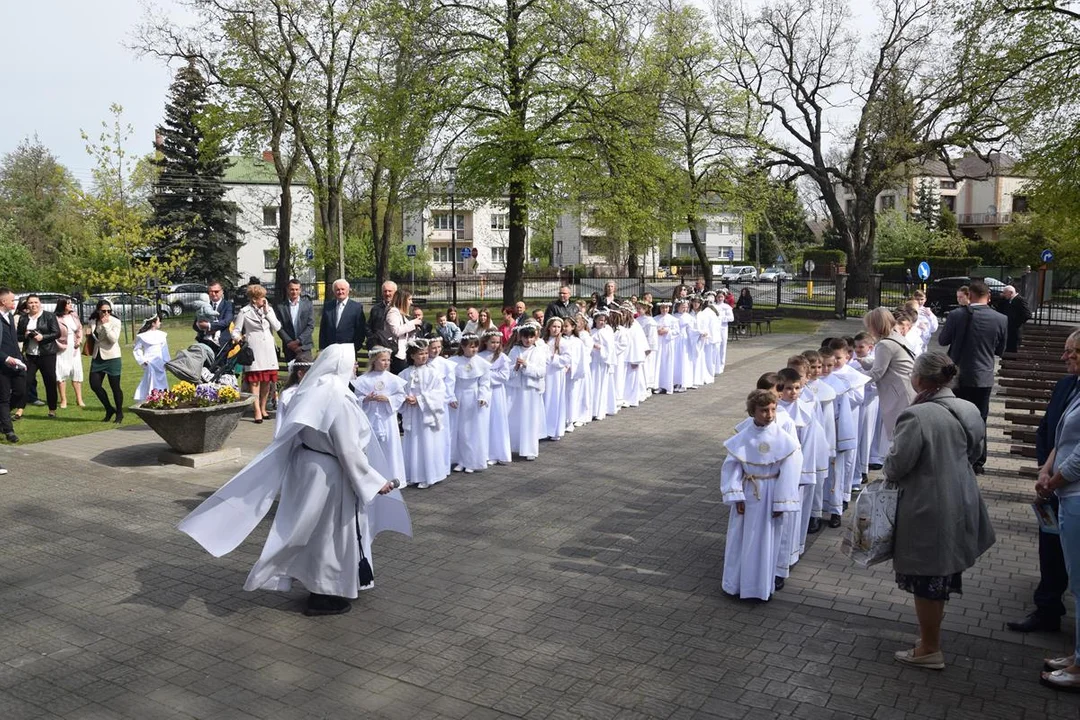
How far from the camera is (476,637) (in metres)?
6.00

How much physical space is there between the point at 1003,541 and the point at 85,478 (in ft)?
33.1

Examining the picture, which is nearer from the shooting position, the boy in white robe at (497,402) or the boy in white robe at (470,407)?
the boy in white robe at (470,407)

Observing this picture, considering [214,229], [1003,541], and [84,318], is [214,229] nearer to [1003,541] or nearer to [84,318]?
[84,318]

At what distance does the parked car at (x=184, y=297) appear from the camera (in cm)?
3695

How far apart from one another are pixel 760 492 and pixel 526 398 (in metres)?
5.39

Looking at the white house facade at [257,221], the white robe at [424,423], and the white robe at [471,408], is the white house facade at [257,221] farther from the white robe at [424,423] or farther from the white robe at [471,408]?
the white robe at [424,423]

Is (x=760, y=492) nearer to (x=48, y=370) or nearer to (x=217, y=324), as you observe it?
(x=217, y=324)

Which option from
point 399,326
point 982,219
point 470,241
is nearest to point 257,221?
point 470,241

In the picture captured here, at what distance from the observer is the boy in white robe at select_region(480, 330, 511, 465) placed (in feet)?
36.7

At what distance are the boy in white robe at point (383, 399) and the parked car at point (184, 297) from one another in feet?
96.2

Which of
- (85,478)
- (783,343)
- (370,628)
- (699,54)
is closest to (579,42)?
(783,343)

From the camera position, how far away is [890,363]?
9.10 meters

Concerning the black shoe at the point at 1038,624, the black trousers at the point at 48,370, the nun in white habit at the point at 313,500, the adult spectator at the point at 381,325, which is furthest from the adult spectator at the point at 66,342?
the black shoe at the point at 1038,624

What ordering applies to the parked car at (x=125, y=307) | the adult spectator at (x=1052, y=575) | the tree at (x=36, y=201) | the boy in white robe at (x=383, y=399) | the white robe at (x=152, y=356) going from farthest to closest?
the tree at (x=36, y=201) → the parked car at (x=125, y=307) → the white robe at (x=152, y=356) → the boy in white robe at (x=383, y=399) → the adult spectator at (x=1052, y=575)
